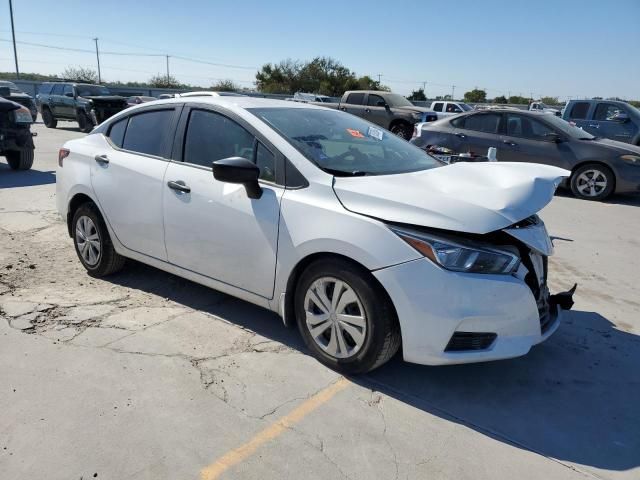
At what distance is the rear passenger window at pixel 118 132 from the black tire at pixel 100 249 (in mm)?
583

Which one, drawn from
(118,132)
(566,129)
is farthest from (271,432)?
(566,129)

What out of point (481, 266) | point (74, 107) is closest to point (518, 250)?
point (481, 266)

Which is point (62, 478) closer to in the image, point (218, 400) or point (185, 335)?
point (218, 400)

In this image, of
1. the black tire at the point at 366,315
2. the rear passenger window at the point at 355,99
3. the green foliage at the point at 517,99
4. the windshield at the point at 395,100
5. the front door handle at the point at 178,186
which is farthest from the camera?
the green foliage at the point at 517,99

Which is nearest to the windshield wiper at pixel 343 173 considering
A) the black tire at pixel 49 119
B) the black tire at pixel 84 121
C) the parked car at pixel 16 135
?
the parked car at pixel 16 135

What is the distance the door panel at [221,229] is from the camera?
3314 mm

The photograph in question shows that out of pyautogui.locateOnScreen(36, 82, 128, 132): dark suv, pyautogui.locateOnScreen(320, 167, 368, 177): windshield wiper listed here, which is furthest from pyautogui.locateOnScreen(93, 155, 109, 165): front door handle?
pyautogui.locateOnScreen(36, 82, 128, 132): dark suv

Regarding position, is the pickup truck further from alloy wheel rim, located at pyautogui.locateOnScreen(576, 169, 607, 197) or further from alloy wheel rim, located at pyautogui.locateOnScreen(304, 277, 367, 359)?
alloy wheel rim, located at pyautogui.locateOnScreen(304, 277, 367, 359)

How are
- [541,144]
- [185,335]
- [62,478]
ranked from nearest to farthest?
1. [62,478]
2. [185,335]
3. [541,144]

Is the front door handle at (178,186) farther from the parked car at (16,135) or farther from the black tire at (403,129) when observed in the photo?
the black tire at (403,129)

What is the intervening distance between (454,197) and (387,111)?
634 inches

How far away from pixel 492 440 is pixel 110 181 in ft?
11.2

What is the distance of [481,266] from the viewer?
279 centimetres

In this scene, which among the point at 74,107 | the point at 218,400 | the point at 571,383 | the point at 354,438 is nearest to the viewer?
the point at 354,438
